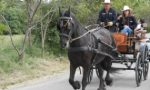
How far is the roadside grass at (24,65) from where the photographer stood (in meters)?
12.2

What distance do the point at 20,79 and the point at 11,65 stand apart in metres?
1.06

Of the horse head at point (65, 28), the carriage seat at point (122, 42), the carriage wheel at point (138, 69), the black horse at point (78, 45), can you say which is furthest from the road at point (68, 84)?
the horse head at point (65, 28)

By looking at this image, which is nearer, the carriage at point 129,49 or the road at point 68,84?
the road at point 68,84

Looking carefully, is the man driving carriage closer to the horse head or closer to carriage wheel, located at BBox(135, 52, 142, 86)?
carriage wheel, located at BBox(135, 52, 142, 86)

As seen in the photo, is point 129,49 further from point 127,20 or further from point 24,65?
point 24,65

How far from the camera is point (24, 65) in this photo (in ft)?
44.4

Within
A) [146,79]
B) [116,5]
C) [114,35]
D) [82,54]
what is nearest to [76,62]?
[82,54]

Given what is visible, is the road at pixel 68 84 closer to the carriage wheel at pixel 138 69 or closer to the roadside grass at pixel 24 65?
the carriage wheel at pixel 138 69

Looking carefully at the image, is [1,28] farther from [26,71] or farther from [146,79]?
[146,79]

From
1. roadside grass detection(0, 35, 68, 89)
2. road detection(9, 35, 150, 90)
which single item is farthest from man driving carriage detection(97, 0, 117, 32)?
roadside grass detection(0, 35, 68, 89)

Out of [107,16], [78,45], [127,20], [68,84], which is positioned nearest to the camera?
[78,45]

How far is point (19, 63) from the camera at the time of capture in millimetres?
13539

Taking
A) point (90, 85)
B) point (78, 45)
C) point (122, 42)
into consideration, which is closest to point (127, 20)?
point (122, 42)

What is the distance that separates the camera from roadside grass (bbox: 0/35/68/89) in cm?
1223
